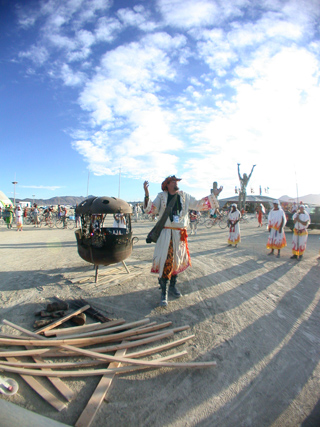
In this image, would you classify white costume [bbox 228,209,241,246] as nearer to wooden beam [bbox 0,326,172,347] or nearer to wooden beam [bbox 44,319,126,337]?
wooden beam [bbox 44,319,126,337]

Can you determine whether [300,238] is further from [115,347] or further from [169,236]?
[115,347]

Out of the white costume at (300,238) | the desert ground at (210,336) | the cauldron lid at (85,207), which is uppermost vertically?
the cauldron lid at (85,207)

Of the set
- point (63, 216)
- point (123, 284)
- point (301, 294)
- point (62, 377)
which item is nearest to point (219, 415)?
point (62, 377)

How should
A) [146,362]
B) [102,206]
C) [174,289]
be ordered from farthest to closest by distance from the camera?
1. [102,206]
2. [174,289]
3. [146,362]

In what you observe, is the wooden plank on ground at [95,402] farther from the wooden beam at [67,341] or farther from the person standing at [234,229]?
the person standing at [234,229]

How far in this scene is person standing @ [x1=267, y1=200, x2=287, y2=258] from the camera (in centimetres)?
765

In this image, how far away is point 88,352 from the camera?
2422mm

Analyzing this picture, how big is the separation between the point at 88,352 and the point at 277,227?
7175 millimetres

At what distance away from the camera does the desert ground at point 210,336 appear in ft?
6.40

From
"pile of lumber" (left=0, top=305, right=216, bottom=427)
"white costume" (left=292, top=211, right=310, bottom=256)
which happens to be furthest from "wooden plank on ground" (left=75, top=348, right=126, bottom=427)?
"white costume" (left=292, top=211, right=310, bottom=256)

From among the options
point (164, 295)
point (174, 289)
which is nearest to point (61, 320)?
point (164, 295)

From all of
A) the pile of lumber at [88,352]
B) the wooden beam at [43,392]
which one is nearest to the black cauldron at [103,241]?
the pile of lumber at [88,352]

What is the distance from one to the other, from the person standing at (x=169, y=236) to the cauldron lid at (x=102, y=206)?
919mm

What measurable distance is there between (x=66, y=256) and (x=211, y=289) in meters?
4.92
